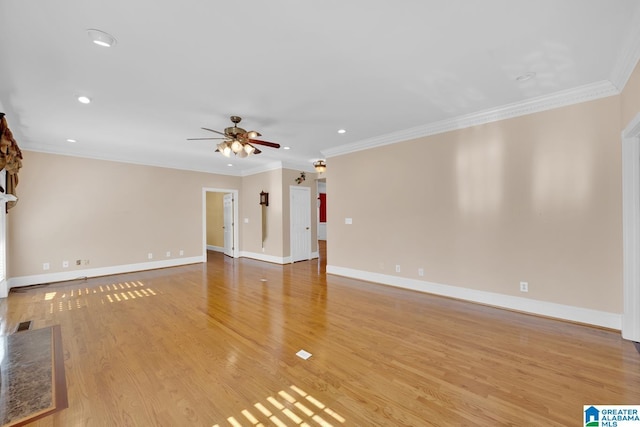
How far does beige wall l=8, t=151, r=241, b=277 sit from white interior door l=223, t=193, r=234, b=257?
103 centimetres

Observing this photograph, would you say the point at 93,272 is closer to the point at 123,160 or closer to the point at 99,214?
the point at 99,214

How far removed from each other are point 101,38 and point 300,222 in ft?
18.9

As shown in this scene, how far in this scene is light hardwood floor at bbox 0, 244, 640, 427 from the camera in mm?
1788

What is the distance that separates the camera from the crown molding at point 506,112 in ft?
9.73

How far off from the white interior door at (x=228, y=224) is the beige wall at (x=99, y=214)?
103cm

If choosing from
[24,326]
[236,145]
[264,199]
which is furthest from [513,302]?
[24,326]

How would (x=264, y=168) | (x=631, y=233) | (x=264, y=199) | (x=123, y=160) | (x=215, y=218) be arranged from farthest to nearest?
(x=215, y=218) → (x=264, y=168) → (x=264, y=199) → (x=123, y=160) → (x=631, y=233)

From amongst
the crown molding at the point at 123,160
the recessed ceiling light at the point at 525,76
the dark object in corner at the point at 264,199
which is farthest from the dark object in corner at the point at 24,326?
the recessed ceiling light at the point at 525,76

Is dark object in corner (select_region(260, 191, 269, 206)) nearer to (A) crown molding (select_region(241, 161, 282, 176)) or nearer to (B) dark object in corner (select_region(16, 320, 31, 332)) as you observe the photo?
(A) crown molding (select_region(241, 161, 282, 176))

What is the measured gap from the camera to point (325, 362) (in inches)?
93.7

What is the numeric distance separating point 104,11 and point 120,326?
10.6ft

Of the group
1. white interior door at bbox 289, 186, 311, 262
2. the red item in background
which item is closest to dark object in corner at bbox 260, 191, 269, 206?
white interior door at bbox 289, 186, 311, 262

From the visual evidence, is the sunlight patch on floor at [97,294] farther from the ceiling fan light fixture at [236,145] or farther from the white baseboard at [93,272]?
the ceiling fan light fixture at [236,145]

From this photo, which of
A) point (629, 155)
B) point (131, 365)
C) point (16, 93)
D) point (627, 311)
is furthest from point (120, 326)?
point (629, 155)
